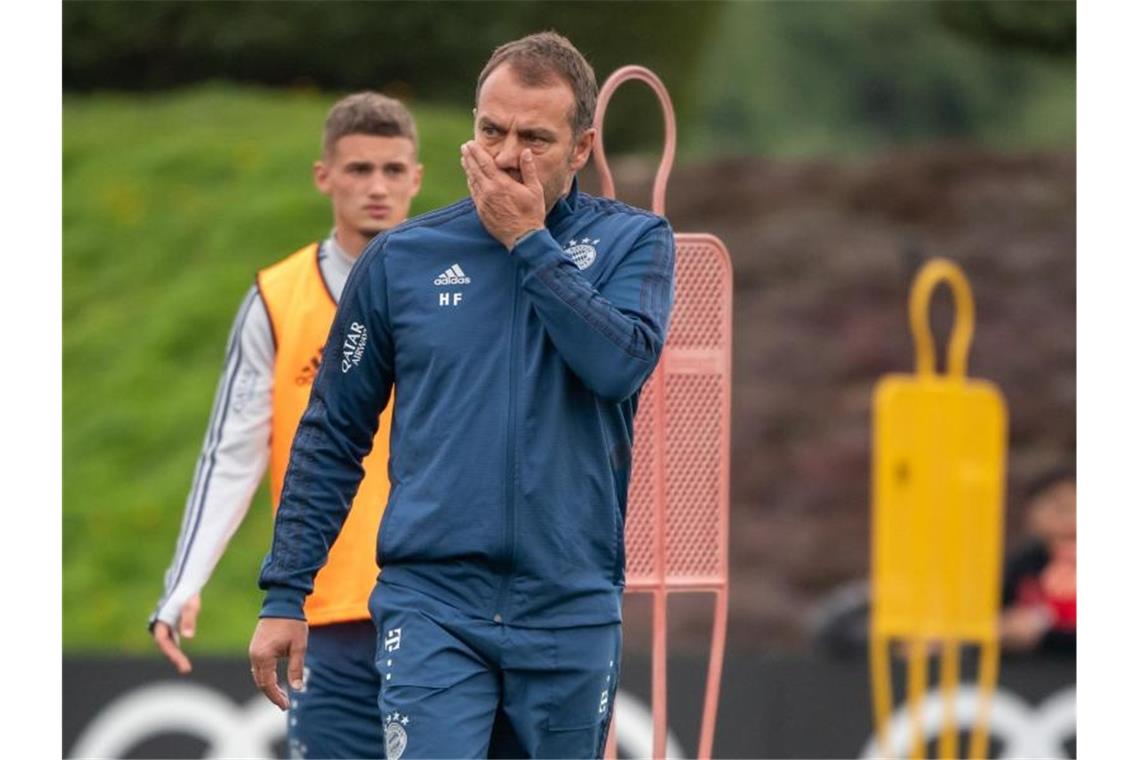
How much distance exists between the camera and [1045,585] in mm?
10484

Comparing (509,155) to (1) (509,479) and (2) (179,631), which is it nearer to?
(1) (509,479)

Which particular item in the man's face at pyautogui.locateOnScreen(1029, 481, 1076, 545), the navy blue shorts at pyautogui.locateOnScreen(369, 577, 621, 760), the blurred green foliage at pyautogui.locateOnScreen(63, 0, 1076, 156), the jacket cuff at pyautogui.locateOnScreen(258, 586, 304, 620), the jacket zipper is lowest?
the man's face at pyautogui.locateOnScreen(1029, 481, 1076, 545)

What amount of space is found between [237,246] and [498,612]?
11.3 m

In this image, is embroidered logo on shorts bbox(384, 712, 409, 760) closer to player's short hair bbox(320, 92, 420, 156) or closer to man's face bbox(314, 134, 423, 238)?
man's face bbox(314, 134, 423, 238)

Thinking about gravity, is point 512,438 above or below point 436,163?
below

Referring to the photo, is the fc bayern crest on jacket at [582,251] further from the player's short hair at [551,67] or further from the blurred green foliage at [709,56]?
the blurred green foliage at [709,56]

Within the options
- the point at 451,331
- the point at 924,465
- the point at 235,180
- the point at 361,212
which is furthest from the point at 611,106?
the point at 451,331

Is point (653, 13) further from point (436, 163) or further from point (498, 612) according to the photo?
point (498, 612)

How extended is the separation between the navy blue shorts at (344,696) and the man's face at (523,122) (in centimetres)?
177

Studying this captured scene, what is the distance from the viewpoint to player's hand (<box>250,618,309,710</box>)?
415 centimetres

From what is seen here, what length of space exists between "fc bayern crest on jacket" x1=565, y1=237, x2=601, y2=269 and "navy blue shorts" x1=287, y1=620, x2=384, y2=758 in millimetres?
1605

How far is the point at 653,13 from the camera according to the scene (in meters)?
15.9

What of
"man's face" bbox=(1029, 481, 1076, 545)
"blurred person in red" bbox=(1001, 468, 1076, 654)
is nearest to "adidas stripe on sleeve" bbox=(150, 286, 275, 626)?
"blurred person in red" bbox=(1001, 468, 1076, 654)

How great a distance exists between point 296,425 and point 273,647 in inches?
53.7
